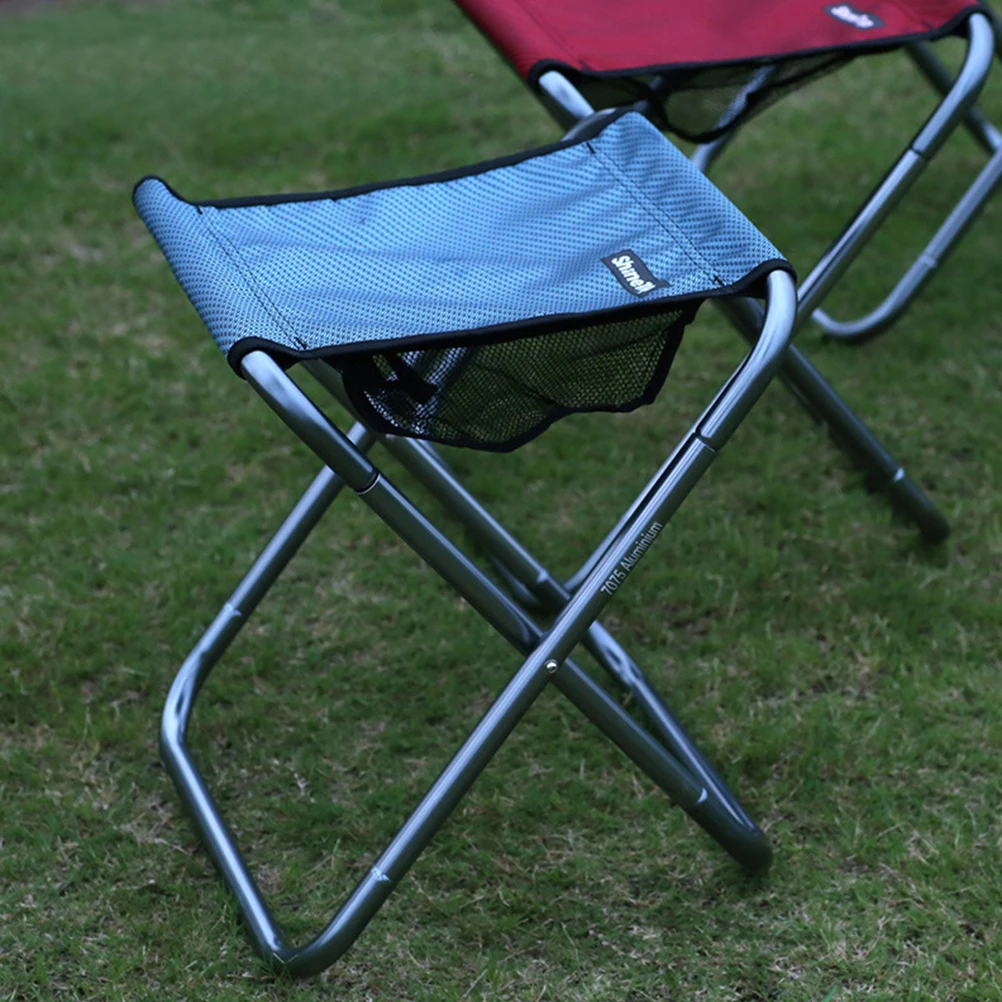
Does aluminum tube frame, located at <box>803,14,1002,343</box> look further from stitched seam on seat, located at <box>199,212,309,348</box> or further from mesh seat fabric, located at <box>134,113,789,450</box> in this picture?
stitched seam on seat, located at <box>199,212,309,348</box>

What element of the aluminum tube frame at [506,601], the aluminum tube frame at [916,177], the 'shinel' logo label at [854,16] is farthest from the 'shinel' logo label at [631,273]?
the 'shinel' logo label at [854,16]

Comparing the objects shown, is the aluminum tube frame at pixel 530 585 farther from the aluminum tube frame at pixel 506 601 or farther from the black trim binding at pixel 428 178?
the black trim binding at pixel 428 178

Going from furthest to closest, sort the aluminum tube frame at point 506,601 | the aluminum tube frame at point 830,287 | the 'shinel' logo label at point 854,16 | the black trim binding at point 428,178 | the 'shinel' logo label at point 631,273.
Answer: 1. the 'shinel' logo label at point 854,16
2. the aluminum tube frame at point 830,287
3. the black trim binding at point 428,178
4. the 'shinel' logo label at point 631,273
5. the aluminum tube frame at point 506,601

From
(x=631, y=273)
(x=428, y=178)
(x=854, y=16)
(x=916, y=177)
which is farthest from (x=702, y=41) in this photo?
(x=631, y=273)

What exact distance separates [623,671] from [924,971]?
0.61m

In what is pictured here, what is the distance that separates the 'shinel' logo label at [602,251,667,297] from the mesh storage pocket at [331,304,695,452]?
0.17 feet

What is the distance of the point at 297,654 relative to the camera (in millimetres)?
2340

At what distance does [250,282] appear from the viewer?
1730 mm

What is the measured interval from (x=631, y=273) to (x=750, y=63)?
30.7 inches

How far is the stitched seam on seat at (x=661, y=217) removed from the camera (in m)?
1.77

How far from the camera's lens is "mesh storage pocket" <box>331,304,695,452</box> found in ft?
5.38

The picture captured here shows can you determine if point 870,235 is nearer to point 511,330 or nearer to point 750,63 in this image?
point 750,63

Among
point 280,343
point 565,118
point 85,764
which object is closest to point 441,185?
point 565,118

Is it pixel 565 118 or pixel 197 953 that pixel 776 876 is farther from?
pixel 565 118
